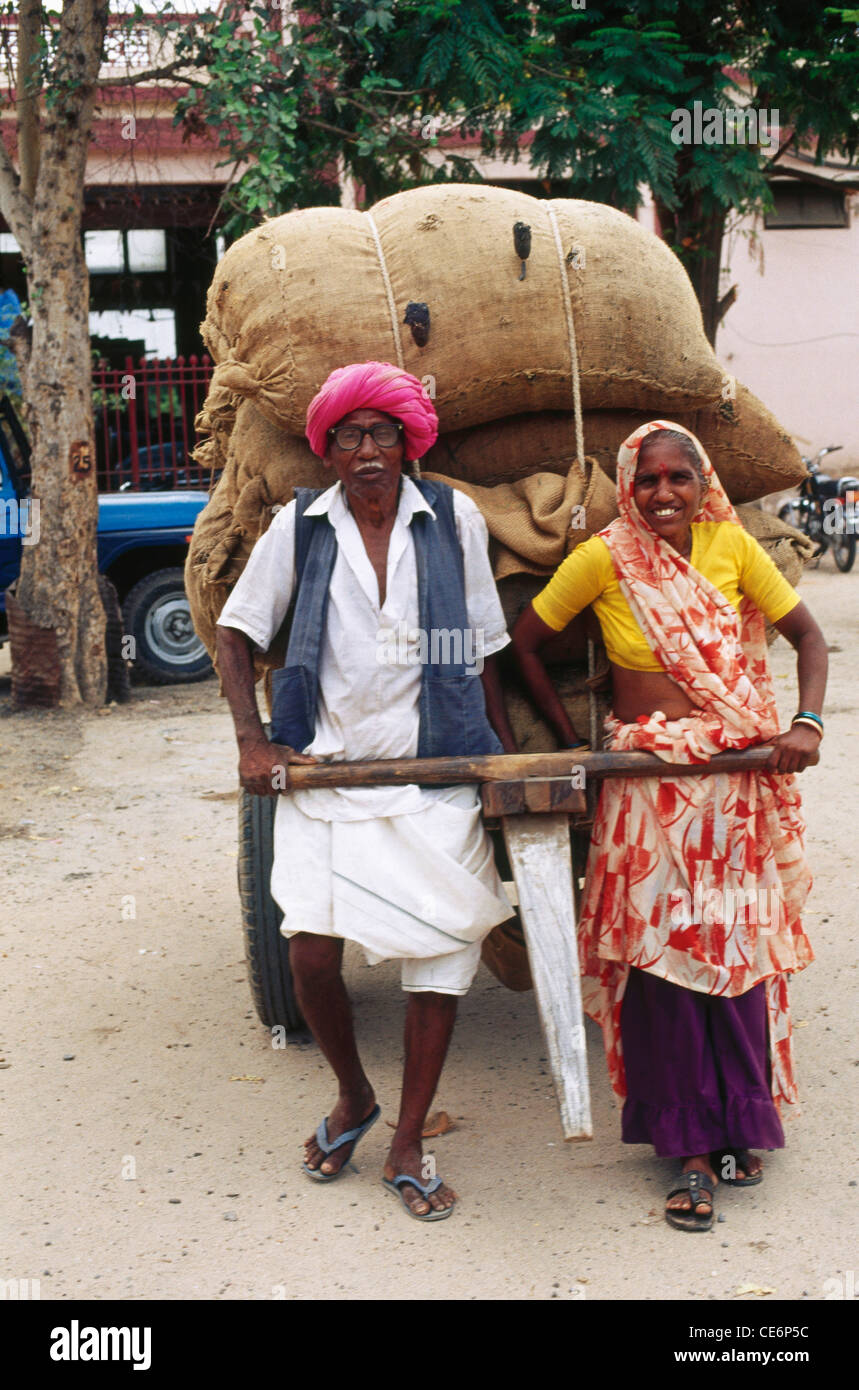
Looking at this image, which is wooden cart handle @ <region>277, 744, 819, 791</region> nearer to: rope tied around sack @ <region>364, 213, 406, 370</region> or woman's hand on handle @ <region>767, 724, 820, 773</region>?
woman's hand on handle @ <region>767, 724, 820, 773</region>

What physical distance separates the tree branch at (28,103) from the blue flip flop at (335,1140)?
22.3ft

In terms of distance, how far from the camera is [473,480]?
11.4 ft

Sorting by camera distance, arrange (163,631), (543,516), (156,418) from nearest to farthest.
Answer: (543,516) < (163,631) < (156,418)

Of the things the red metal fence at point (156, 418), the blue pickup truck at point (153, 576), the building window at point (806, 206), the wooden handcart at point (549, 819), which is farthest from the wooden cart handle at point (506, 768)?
the building window at point (806, 206)

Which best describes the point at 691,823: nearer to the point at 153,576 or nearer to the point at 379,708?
the point at 379,708

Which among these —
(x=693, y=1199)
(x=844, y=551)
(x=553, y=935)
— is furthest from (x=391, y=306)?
(x=844, y=551)

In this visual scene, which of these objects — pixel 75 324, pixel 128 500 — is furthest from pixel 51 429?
pixel 128 500

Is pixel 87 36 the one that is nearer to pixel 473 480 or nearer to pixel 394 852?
pixel 473 480

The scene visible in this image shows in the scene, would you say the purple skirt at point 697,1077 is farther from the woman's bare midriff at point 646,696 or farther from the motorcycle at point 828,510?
the motorcycle at point 828,510

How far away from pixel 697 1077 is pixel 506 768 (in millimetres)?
786

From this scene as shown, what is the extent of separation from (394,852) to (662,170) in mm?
5630

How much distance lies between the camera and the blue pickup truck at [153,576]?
929 cm

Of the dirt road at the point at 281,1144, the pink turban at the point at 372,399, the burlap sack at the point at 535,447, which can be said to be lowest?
the dirt road at the point at 281,1144

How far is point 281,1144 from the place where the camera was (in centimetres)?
330
